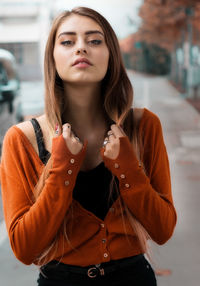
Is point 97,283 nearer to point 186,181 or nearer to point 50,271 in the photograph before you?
point 50,271

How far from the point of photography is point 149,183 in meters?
1.38

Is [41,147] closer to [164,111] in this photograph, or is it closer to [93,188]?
[93,188]

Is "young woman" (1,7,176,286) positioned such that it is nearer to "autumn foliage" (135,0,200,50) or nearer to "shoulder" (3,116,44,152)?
"shoulder" (3,116,44,152)

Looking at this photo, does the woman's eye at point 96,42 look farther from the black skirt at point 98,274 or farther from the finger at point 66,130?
the black skirt at point 98,274

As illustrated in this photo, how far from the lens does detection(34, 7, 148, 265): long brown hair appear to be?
1395mm

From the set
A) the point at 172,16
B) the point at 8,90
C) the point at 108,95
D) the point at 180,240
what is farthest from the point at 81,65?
the point at 172,16

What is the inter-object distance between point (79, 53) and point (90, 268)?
656mm

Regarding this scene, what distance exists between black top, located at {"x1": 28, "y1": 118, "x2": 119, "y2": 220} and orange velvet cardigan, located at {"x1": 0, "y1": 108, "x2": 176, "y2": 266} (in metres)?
0.03

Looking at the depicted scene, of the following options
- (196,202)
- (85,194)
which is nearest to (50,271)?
(85,194)

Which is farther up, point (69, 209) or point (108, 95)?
point (108, 95)

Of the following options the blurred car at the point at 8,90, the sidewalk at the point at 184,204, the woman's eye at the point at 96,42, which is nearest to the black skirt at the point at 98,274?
the woman's eye at the point at 96,42

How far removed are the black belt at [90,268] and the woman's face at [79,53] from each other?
22.4 inches

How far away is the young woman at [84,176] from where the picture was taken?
4.37 ft

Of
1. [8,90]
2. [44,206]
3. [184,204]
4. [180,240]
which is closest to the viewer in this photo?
[44,206]
